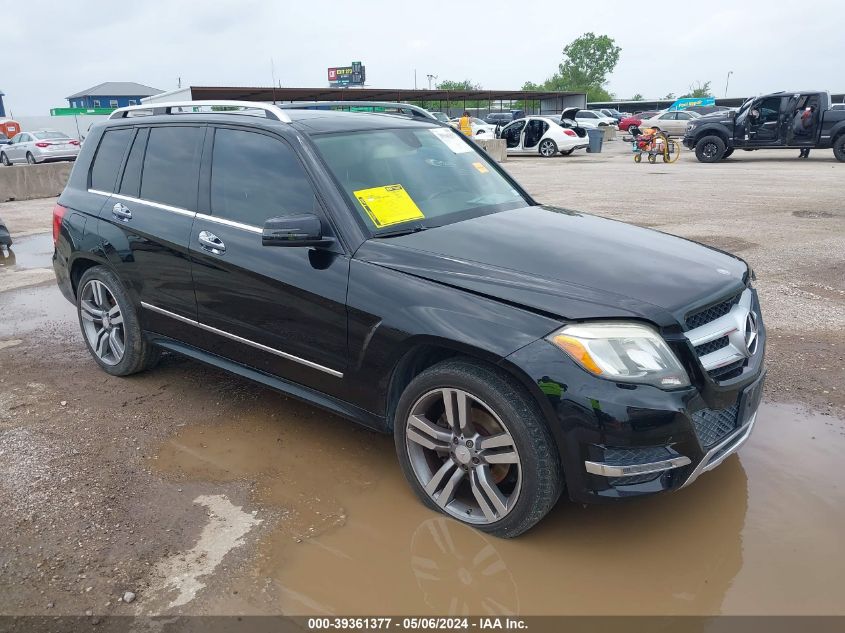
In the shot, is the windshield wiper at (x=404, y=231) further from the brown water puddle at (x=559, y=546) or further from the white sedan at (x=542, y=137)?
the white sedan at (x=542, y=137)

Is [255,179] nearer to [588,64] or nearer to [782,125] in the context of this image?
[782,125]

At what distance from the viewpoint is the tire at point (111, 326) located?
4.61 m

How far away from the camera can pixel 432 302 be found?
2.96 metres

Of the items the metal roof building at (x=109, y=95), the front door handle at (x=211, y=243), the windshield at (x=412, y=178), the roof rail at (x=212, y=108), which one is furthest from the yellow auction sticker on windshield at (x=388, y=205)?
the metal roof building at (x=109, y=95)

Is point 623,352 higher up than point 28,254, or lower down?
higher up

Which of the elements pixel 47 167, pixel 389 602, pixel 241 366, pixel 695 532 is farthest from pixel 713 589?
pixel 47 167

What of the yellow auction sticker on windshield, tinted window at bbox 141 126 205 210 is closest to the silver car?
tinted window at bbox 141 126 205 210

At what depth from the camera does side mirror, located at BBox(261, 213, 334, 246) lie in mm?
3260

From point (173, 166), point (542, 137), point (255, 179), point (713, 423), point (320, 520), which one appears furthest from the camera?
point (542, 137)

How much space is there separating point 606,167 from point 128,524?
67.4ft

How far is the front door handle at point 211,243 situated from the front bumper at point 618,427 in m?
1.90

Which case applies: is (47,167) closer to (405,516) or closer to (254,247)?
(254,247)

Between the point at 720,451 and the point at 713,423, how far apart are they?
137mm

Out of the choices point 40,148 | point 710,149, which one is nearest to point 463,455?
point 710,149
